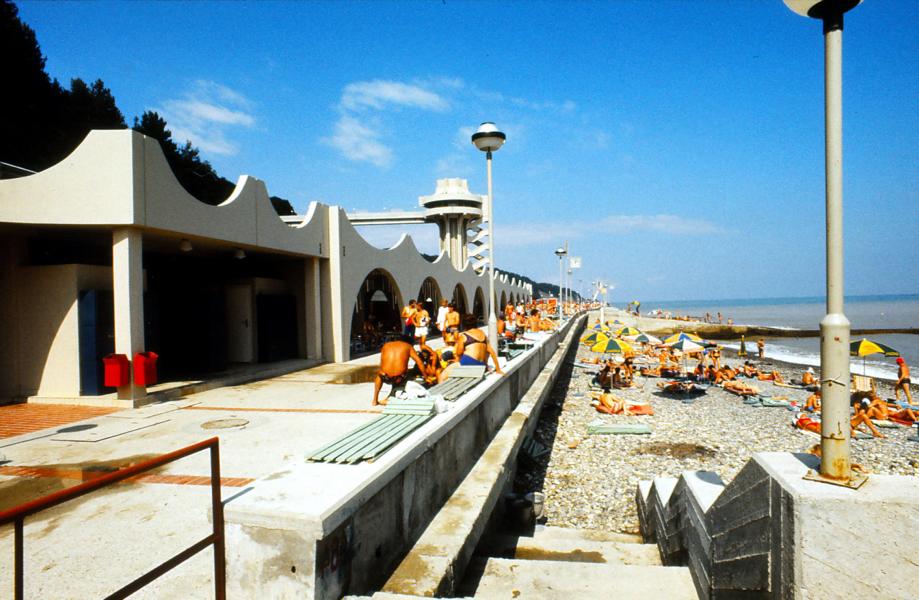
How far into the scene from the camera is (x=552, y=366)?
15516mm

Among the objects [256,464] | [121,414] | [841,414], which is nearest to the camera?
[841,414]

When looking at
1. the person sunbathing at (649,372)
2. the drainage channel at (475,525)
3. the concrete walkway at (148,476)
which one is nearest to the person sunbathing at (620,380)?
the person sunbathing at (649,372)

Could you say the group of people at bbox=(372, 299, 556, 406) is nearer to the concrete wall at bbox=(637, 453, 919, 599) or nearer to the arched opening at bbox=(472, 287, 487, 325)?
the concrete wall at bbox=(637, 453, 919, 599)

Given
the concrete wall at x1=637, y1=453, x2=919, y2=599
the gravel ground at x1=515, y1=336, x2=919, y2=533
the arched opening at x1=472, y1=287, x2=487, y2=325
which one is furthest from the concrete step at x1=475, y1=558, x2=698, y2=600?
the arched opening at x1=472, y1=287, x2=487, y2=325

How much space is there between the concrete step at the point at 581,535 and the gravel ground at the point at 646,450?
0.58m

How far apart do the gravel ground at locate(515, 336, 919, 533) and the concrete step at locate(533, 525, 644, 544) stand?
0.58 m

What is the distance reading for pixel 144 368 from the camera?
342 inches

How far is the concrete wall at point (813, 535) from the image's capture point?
2.27 metres

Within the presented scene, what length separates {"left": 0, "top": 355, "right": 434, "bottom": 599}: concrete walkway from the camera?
3.29 meters

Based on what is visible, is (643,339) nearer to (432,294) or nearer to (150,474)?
(432,294)

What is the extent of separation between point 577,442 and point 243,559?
934 cm

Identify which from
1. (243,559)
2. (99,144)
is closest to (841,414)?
(243,559)

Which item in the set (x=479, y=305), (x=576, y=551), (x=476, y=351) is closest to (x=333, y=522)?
(x=576, y=551)

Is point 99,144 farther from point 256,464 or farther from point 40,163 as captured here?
point 40,163
